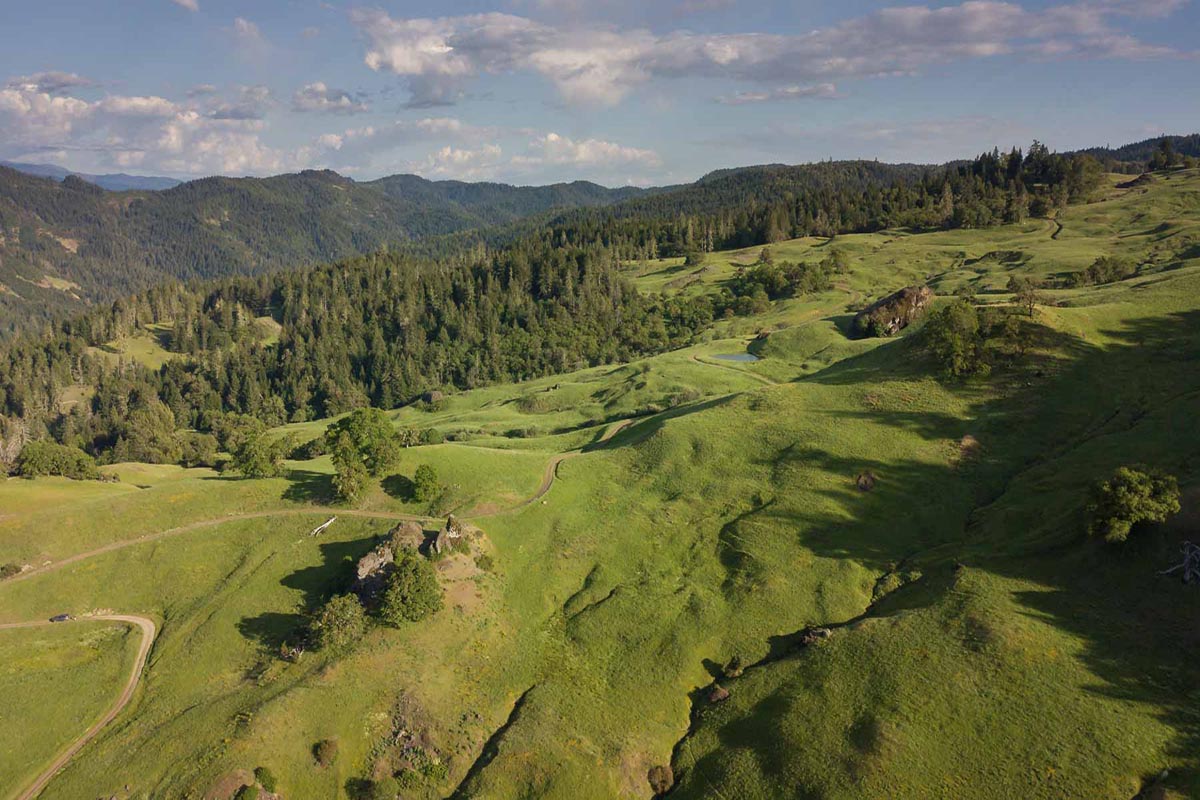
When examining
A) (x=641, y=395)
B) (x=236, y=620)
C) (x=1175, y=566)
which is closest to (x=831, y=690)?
(x=1175, y=566)

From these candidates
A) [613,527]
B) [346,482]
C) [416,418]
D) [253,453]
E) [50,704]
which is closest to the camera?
[50,704]

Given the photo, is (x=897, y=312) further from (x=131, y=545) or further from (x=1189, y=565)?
(x=131, y=545)

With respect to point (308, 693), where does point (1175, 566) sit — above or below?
above

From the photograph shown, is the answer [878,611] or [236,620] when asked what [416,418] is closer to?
[236,620]

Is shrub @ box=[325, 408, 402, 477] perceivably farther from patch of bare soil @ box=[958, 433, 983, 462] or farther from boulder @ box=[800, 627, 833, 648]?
patch of bare soil @ box=[958, 433, 983, 462]

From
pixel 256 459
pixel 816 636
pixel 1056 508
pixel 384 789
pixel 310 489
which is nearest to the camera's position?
pixel 384 789

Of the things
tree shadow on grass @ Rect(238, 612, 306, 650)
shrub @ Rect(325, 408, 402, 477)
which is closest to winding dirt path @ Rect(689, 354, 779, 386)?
shrub @ Rect(325, 408, 402, 477)

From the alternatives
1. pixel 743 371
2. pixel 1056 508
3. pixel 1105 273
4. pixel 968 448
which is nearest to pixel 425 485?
pixel 968 448
